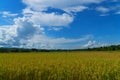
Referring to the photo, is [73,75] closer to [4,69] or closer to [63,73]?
[63,73]

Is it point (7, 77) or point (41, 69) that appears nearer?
point (7, 77)

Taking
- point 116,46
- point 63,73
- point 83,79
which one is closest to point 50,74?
point 63,73

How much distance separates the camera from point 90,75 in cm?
1248

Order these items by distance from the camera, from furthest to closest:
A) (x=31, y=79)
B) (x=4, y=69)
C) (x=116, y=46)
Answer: (x=116, y=46), (x=4, y=69), (x=31, y=79)

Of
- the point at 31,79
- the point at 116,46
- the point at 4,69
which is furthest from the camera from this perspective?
the point at 116,46

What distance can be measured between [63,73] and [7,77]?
2342mm

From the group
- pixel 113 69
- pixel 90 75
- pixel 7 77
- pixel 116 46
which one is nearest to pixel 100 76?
pixel 90 75

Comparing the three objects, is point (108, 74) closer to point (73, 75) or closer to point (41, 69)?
point (73, 75)

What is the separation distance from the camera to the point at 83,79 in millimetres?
12414

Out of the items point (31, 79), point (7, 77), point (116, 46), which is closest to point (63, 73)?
point (31, 79)

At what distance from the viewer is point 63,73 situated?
1271 centimetres

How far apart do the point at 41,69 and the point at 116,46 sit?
11015 cm

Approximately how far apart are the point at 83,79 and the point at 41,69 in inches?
80.8

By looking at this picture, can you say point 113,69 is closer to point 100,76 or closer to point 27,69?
point 100,76
